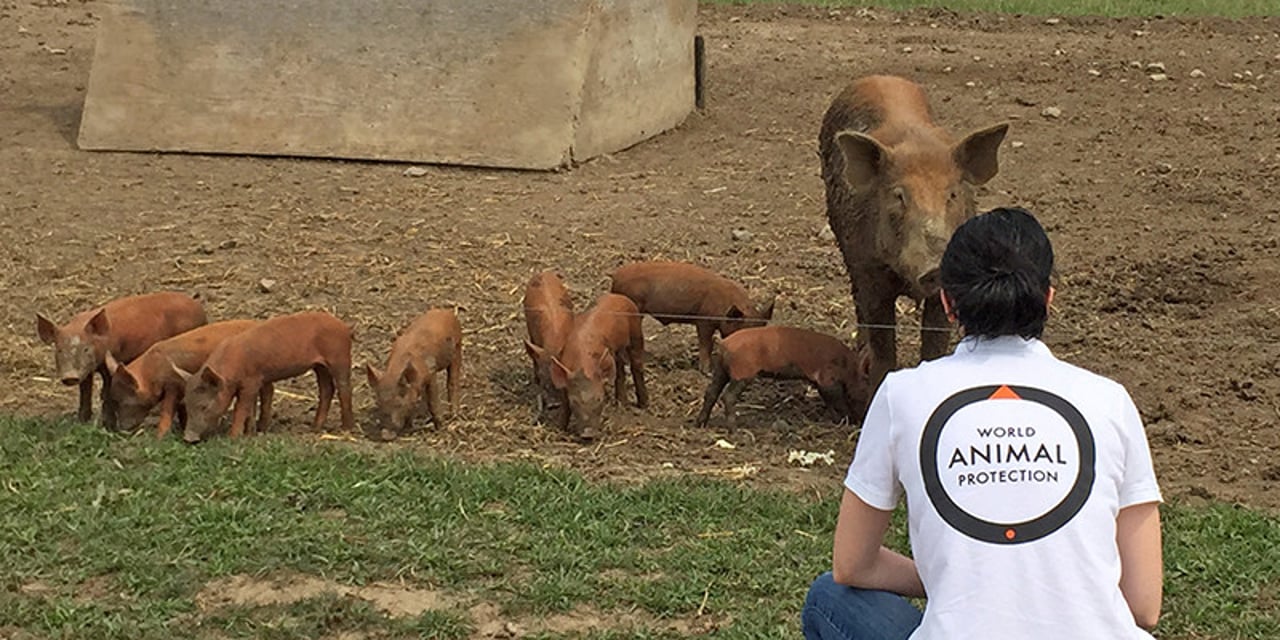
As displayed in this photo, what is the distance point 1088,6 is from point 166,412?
546 inches

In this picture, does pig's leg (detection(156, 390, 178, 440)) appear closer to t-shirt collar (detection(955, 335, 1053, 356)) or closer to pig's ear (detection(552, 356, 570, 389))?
pig's ear (detection(552, 356, 570, 389))

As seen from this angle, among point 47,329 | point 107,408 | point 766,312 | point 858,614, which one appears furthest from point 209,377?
point 858,614

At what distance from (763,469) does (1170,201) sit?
4.66 m

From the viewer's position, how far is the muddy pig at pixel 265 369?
6258 mm

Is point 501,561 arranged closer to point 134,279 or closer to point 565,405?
point 565,405

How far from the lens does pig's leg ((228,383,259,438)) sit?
634cm

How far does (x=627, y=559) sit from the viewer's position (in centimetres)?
519

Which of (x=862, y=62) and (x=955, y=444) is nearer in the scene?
(x=955, y=444)

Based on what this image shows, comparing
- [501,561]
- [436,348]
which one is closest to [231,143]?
[436,348]

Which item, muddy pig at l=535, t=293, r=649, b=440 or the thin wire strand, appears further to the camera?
the thin wire strand

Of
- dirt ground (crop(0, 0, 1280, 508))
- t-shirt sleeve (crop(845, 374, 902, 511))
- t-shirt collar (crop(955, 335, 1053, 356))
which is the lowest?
dirt ground (crop(0, 0, 1280, 508))

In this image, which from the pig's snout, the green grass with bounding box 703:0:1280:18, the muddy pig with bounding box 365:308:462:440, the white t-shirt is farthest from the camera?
the green grass with bounding box 703:0:1280:18

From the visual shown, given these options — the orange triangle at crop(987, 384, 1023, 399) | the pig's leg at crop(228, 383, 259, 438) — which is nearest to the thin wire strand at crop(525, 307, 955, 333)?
the pig's leg at crop(228, 383, 259, 438)

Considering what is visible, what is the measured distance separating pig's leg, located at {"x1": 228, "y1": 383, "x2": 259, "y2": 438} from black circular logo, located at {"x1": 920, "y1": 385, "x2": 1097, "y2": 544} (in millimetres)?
3870
